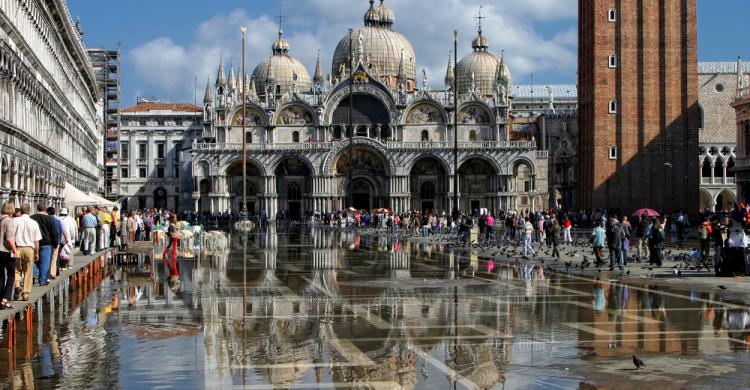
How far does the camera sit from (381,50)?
10638cm

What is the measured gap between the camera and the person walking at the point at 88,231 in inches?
1300

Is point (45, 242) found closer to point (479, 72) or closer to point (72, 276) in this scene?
point (72, 276)

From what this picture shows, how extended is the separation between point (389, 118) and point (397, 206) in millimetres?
8848

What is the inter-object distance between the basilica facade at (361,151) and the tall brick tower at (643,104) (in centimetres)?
2881

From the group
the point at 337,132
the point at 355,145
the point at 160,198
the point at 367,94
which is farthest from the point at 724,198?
the point at 160,198

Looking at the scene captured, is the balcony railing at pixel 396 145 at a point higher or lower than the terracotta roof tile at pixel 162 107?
lower

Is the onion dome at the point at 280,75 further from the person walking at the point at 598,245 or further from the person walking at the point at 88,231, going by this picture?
the person walking at the point at 598,245

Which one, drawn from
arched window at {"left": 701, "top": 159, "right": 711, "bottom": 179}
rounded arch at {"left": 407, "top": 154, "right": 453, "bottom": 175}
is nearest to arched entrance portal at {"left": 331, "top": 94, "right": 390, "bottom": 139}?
rounded arch at {"left": 407, "top": 154, "right": 453, "bottom": 175}

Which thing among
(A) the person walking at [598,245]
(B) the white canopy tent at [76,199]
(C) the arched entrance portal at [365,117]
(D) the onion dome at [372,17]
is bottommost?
(A) the person walking at [598,245]

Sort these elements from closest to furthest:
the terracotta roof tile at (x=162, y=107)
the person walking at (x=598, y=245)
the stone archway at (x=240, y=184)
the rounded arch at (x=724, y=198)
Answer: the person walking at (x=598, y=245), the stone archway at (x=240, y=184), the rounded arch at (x=724, y=198), the terracotta roof tile at (x=162, y=107)

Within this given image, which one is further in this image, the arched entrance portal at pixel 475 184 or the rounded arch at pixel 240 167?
the rounded arch at pixel 240 167

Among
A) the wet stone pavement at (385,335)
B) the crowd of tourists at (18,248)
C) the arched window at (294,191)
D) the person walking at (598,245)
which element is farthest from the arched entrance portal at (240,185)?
the crowd of tourists at (18,248)

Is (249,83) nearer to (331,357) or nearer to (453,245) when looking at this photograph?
(453,245)

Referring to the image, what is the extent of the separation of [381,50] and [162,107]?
2878cm
